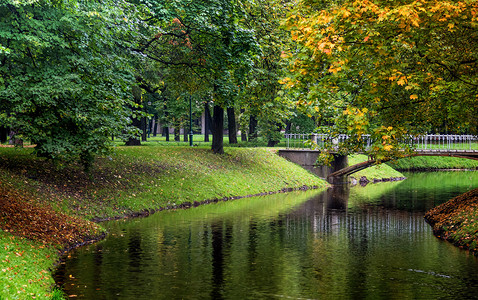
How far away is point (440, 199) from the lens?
33.6 meters

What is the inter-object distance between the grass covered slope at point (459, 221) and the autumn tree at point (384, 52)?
4703 millimetres

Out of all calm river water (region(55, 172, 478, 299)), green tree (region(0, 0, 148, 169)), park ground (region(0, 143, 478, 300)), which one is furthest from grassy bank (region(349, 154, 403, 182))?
green tree (region(0, 0, 148, 169))

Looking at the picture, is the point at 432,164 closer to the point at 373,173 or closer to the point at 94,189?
the point at 373,173

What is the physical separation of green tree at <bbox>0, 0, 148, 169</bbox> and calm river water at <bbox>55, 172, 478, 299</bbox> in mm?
4258

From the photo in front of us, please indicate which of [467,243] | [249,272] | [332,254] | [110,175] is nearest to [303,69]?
[249,272]

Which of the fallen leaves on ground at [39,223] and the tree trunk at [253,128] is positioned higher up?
the tree trunk at [253,128]

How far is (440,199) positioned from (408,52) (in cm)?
2022

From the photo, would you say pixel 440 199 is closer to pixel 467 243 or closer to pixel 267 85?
pixel 267 85

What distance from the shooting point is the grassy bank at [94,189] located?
1387 centimetres

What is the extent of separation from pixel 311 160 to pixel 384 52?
3291cm

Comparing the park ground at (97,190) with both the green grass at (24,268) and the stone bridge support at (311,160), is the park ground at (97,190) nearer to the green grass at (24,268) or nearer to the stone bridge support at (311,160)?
the green grass at (24,268)

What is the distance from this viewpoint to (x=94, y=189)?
24.4m

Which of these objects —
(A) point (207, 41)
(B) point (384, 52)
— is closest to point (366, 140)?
(A) point (207, 41)

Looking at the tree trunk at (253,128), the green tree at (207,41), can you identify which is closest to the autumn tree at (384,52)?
the green tree at (207,41)
